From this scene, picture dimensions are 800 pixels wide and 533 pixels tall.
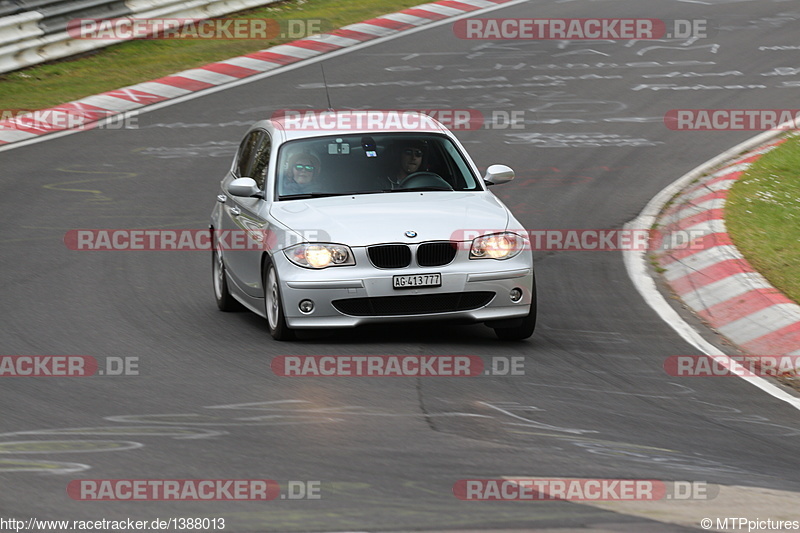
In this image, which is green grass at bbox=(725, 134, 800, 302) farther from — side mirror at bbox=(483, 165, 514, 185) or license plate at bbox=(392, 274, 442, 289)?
license plate at bbox=(392, 274, 442, 289)

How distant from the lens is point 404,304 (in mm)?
9578

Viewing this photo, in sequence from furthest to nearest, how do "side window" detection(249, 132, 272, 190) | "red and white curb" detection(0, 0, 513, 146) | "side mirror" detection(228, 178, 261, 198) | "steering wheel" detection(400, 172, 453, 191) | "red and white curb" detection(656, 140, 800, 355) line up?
1. "red and white curb" detection(0, 0, 513, 146)
2. "side window" detection(249, 132, 272, 190)
3. "steering wheel" detection(400, 172, 453, 191)
4. "side mirror" detection(228, 178, 261, 198)
5. "red and white curb" detection(656, 140, 800, 355)

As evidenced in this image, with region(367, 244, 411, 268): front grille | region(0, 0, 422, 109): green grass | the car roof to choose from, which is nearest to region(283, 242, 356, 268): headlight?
region(367, 244, 411, 268): front grille

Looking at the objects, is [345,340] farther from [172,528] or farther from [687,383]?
[172,528]

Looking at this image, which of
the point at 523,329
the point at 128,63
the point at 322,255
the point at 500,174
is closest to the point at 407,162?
the point at 500,174

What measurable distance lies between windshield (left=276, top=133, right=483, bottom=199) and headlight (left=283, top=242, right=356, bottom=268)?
886 mm

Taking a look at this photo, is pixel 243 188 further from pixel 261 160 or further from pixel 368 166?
pixel 368 166

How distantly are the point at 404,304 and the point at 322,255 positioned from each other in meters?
0.66

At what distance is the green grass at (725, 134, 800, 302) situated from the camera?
38.4 feet

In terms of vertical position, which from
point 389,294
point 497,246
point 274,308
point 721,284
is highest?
point 497,246

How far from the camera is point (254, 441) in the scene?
7207 mm

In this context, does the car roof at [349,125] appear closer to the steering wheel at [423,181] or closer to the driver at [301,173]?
the driver at [301,173]

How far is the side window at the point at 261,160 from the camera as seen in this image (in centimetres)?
1089

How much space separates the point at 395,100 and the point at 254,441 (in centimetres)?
1421
